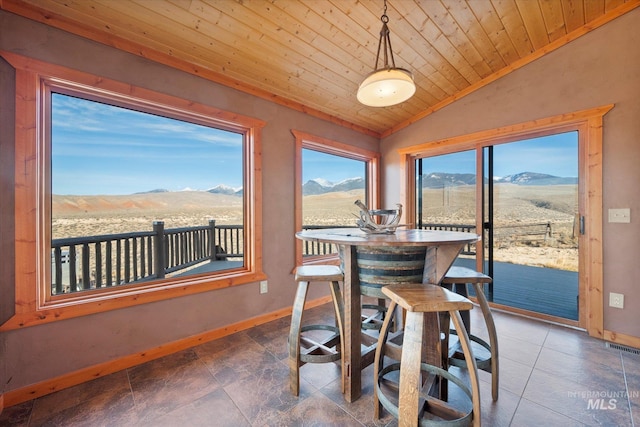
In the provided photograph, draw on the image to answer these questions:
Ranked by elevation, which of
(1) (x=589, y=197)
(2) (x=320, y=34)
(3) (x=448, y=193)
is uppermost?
(2) (x=320, y=34)

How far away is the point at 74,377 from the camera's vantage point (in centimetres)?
182

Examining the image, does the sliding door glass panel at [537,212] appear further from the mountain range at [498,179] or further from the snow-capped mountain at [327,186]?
the snow-capped mountain at [327,186]

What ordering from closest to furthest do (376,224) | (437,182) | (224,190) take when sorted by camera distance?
(376,224), (224,190), (437,182)

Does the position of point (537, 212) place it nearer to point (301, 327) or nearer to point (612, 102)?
point (612, 102)

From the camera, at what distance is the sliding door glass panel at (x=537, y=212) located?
9.12ft

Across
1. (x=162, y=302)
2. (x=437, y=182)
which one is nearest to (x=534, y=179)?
(x=437, y=182)

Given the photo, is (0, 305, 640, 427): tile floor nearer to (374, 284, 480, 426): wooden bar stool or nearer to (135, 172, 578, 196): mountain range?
(374, 284, 480, 426): wooden bar stool

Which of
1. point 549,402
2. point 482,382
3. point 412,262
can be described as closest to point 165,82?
point 412,262

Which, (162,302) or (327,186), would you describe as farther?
(327,186)

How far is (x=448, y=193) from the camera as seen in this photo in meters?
3.68

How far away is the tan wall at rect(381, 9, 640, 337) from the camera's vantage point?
2.30m

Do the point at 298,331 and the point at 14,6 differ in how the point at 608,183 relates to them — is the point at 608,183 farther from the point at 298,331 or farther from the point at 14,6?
the point at 14,6

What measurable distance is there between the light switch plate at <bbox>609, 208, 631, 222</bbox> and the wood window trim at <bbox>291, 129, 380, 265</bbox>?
2.55 m

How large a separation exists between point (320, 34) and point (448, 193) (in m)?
2.64
